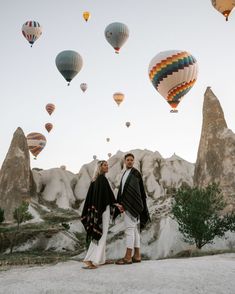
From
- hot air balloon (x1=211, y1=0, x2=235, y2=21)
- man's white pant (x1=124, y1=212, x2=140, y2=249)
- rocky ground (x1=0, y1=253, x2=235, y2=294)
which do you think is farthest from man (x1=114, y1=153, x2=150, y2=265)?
hot air balloon (x1=211, y1=0, x2=235, y2=21)

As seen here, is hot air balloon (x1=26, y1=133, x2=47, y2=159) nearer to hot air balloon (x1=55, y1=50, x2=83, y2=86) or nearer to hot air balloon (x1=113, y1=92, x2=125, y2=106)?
hot air balloon (x1=113, y1=92, x2=125, y2=106)

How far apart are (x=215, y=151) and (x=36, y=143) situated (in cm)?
2575

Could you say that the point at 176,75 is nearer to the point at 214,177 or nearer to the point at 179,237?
the point at 179,237

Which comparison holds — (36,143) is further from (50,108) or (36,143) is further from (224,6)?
(224,6)

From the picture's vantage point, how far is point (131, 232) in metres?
6.72

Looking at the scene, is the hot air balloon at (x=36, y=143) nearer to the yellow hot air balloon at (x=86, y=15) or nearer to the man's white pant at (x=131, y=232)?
the yellow hot air balloon at (x=86, y=15)

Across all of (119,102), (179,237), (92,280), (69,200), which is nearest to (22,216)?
(179,237)

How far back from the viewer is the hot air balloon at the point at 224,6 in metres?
27.1

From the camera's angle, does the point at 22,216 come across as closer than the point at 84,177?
Yes

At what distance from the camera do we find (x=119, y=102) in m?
47.6

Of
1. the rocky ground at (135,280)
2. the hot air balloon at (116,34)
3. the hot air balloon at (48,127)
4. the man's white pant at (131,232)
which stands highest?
the hot air balloon at (116,34)

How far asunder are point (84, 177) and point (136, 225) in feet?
217

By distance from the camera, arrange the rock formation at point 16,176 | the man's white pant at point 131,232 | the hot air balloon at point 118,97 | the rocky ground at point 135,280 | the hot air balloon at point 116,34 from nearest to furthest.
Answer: the rocky ground at point 135,280, the man's white pant at point 131,232, the hot air balloon at point 116,34, the hot air balloon at point 118,97, the rock formation at point 16,176

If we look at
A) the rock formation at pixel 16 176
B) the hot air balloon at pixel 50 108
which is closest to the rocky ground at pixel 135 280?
the rock formation at pixel 16 176
